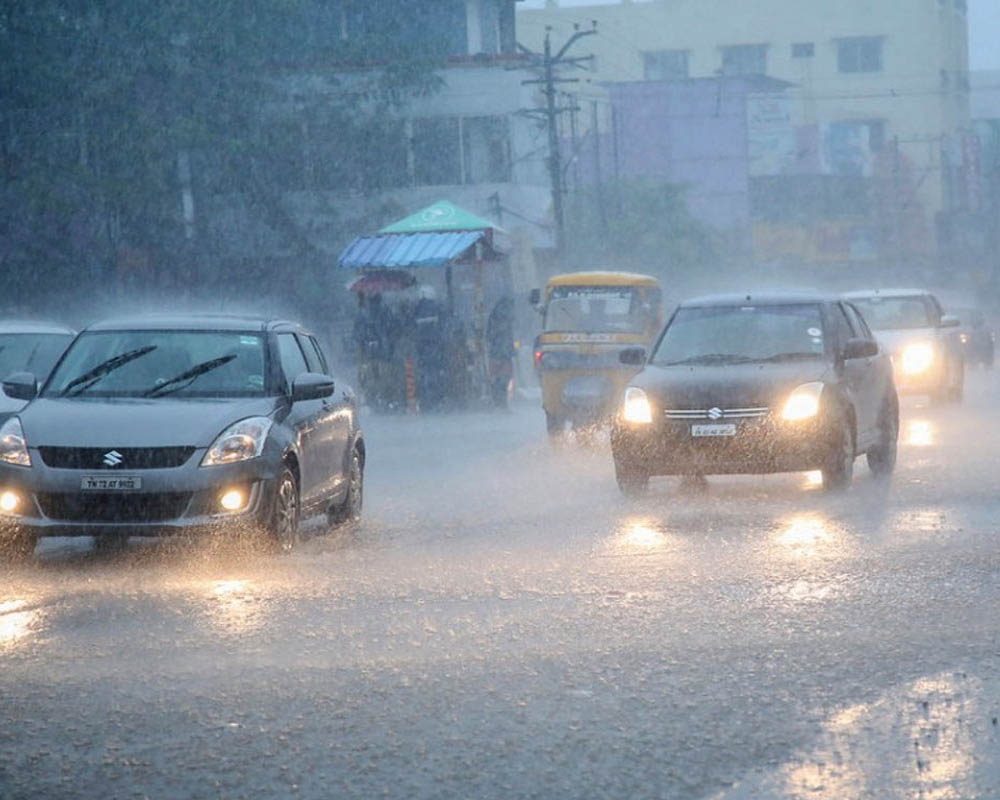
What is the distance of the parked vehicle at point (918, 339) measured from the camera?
90.4 feet

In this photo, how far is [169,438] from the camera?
1152cm

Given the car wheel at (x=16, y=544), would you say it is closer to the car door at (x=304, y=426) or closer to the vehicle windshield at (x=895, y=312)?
the car door at (x=304, y=426)

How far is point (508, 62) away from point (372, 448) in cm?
2988

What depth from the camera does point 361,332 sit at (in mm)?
31844

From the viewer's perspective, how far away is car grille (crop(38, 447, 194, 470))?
11438 mm

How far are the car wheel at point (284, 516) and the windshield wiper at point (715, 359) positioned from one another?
4.84 m

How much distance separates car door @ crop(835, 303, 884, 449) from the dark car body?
0.05m

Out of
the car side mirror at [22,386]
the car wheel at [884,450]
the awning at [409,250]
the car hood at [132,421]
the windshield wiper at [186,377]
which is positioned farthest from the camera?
the awning at [409,250]

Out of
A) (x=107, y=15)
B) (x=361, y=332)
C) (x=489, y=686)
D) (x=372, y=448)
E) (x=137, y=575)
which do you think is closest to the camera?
(x=489, y=686)

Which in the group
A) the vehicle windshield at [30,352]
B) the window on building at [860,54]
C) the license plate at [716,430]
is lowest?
the license plate at [716,430]

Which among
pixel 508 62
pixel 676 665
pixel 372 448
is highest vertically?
pixel 508 62

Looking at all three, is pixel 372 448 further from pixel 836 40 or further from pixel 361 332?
pixel 836 40

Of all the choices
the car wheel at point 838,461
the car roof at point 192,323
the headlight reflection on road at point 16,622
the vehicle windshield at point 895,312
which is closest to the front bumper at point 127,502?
the headlight reflection on road at point 16,622

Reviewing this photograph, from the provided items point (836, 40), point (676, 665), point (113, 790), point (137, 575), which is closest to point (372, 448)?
point (137, 575)
